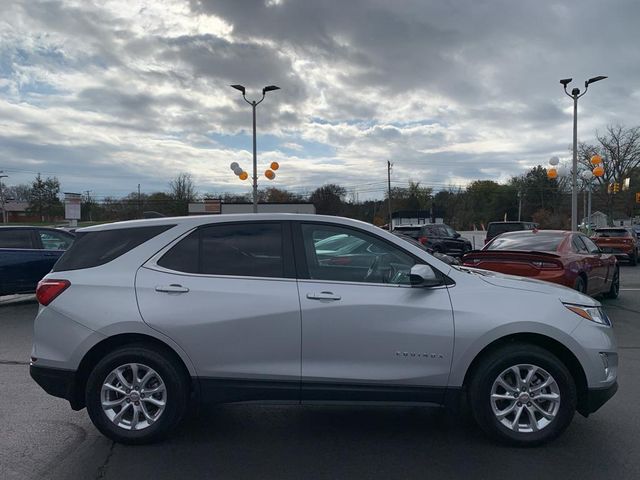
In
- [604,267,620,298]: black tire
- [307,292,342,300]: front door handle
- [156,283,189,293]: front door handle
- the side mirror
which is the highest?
the side mirror

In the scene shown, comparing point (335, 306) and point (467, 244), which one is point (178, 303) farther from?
point (467, 244)

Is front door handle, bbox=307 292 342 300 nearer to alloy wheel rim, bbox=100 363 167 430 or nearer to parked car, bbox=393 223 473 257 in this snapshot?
alloy wheel rim, bbox=100 363 167 430

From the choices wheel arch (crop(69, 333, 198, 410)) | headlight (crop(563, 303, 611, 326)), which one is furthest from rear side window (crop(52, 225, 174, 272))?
headlight (crop(563, 303, 611, 326))

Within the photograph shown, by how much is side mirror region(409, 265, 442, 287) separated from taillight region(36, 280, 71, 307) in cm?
260

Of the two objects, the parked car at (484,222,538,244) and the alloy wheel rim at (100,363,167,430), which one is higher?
the parked car at (484,222,538,244)

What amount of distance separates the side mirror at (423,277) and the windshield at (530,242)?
5.96 m

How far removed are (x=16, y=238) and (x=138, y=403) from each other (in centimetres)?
838

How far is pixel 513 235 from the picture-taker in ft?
32.6

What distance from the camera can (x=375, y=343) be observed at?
3.71 meters

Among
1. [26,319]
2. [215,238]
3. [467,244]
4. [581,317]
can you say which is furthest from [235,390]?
[467,244]

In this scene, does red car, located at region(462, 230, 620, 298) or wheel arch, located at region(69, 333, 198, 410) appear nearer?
wheel arch, located at region(69, 333, 198, 410)

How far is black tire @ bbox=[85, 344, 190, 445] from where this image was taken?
3.80 m

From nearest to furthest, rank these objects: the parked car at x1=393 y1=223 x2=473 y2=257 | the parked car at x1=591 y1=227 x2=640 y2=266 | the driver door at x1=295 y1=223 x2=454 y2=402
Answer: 1. the driver door at x1=295 y1=223 x2=454 y2=402
2. the parked car at x1=591 y1=227 x2=640 y2=266
3. the parked car at x1=393 y1=223 x2=473 y2=257

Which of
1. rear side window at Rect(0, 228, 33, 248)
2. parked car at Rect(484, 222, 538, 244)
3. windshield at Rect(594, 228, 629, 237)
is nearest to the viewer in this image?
rear side window at Rect(0, 228, 33, 248)
